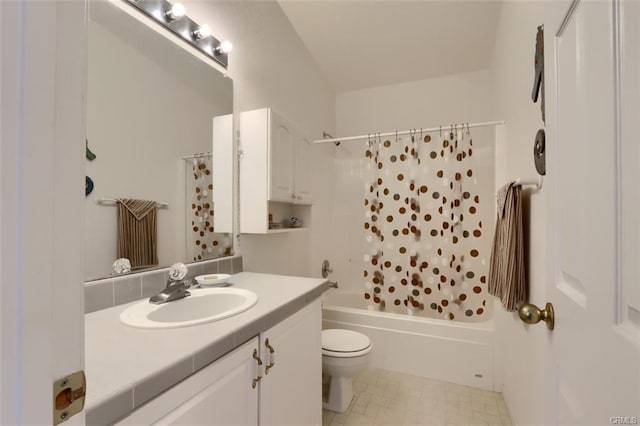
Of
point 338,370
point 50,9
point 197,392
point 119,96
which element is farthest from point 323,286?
point 50,9

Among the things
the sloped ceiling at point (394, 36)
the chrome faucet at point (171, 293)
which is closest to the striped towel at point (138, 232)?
the chrome faucet at point (171, 293)

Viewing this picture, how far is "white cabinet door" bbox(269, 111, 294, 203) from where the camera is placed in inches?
70.7

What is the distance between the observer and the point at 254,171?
5.90ft

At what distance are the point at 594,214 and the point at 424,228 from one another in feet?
6.54

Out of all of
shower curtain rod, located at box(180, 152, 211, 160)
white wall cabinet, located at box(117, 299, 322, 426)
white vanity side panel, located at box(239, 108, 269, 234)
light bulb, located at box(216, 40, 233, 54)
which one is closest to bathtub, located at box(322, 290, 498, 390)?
white wall cabinet, located at box(117, 299, 322, 426)

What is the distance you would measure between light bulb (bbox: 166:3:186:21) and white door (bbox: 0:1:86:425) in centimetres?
128

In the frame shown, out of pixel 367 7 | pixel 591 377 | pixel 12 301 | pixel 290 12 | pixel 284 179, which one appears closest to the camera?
pixel 12 301

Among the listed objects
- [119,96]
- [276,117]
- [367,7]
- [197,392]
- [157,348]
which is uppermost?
[367,7]

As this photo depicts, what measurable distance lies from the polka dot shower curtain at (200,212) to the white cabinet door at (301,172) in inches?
24.5

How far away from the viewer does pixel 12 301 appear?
307 millimetres

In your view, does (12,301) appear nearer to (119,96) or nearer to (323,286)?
(119,96)

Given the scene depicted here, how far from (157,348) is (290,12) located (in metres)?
2.48

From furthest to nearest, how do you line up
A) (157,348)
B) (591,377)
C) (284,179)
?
(284,179) → (157,348) → (591,377)

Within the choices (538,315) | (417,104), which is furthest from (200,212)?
(417,104)
